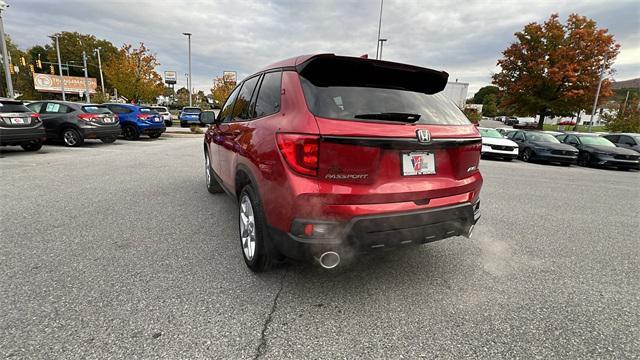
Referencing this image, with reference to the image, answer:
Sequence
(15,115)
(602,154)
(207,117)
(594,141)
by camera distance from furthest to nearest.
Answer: (594,141) → (602,154) → (15,115) → (207,117)

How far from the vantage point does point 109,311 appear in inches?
82.7

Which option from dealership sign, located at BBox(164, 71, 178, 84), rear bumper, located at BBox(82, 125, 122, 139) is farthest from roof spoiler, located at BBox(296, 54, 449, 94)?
dealership sign, located at BBox(164, 71, 178, 84)

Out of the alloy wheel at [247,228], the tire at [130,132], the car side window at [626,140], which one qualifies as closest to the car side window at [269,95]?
the alloy wheel at [247,228]

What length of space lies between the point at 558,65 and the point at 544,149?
61.4 feet

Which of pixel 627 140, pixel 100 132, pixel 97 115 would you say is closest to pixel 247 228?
pixel 100 132

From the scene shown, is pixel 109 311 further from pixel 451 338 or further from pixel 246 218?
pixel 451 338

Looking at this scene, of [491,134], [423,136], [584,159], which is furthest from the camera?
[491,134]

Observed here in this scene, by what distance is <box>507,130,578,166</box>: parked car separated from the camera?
1180 centimetres

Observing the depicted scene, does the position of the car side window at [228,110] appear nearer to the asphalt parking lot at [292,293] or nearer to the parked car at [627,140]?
the asphalt parking lot at [292,293]

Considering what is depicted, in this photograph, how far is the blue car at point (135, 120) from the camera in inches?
522

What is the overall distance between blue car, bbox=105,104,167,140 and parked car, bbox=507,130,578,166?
15911 millimetres

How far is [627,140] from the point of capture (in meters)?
13.7

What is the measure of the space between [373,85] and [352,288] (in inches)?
62.1

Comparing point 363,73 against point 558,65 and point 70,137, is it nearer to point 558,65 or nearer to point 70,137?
point 70,137
